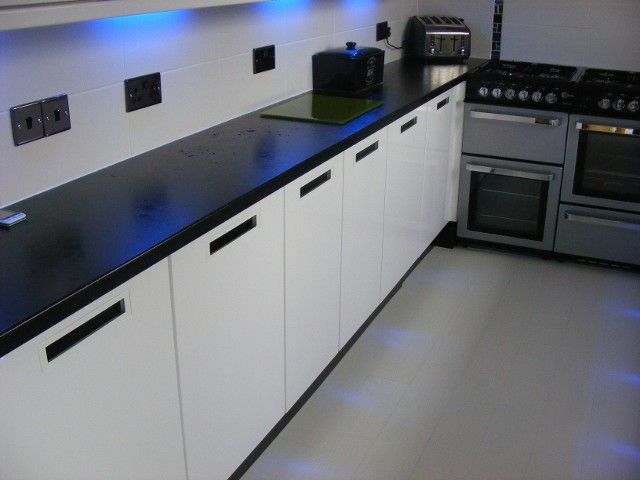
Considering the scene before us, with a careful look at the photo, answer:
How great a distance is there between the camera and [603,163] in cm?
366

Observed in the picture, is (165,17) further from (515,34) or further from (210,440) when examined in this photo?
(515,34)

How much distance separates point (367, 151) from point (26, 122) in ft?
4.25

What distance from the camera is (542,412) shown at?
276cm

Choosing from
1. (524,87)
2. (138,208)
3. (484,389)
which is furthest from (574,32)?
(138,208)

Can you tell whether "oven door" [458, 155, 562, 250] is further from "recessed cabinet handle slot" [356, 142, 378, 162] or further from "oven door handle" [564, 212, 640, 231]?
"recessed cabinet handle slot" [356, 142, 378, 162]

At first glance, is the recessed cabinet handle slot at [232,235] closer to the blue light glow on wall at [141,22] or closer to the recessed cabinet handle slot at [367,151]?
the blue light glow on wall at [141,22]

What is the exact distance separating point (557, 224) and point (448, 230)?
0.56 m

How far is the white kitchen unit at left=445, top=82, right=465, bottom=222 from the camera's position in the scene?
3.85m

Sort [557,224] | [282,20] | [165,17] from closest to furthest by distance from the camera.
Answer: [165,17] < [282,20] < [557,224]

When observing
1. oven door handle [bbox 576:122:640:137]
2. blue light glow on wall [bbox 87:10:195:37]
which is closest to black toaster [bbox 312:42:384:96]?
blue light glow on wall [bbox 87:10:195:37]

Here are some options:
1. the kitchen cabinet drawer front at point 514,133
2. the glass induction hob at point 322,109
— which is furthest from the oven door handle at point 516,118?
the glass induction hob at point 322,109

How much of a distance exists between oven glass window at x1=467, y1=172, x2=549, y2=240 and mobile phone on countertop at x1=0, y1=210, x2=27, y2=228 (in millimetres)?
2609

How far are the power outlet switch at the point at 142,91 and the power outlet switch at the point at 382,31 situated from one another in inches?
71.7

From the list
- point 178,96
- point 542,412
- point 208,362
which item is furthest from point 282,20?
point 542,412
